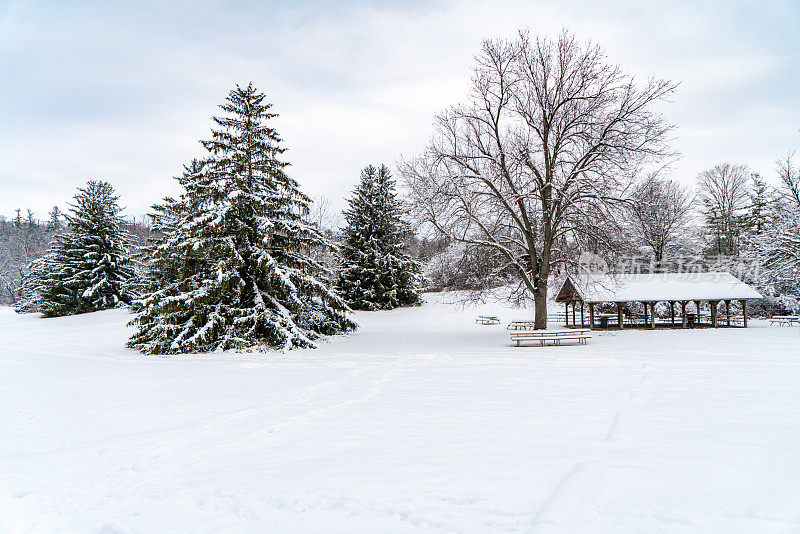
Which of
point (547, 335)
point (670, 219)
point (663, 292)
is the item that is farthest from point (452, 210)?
point (670, 219)

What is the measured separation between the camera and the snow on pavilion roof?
86.2ft

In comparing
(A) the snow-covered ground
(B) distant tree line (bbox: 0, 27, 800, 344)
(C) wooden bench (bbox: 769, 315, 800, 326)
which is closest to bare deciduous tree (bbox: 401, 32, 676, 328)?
(B) distant tree line (bbox: 0, 27, 800, 344)

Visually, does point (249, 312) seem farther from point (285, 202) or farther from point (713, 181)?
point (713, 181)

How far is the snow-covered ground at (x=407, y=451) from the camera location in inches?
150

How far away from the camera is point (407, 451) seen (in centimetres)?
539

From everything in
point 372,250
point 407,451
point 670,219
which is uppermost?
point 670,219

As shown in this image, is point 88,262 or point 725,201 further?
point 725,201

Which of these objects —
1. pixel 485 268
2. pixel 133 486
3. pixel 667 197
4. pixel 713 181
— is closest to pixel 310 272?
pixel 485 268

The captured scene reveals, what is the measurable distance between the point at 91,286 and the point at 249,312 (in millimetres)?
23471

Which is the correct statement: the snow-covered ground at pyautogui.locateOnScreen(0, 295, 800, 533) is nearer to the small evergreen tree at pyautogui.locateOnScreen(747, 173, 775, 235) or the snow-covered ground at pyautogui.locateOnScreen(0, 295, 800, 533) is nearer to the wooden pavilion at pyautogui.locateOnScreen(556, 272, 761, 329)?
the wooden pavilion at pyautogui.locateOnScreen(556, 272, 761, 329)

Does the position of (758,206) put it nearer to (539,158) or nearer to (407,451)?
(539,158)

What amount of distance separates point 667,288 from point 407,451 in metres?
27.8

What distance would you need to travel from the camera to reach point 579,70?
19.5m

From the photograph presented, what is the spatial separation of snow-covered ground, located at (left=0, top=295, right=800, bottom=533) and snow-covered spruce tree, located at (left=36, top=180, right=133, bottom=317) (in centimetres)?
2537
